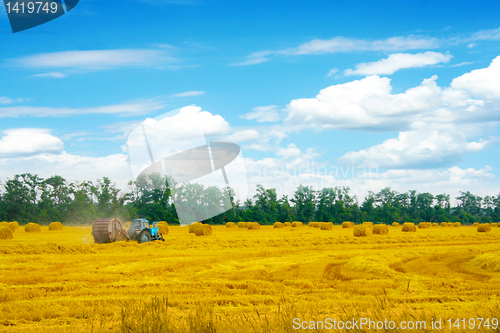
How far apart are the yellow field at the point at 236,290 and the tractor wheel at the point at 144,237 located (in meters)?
6.37

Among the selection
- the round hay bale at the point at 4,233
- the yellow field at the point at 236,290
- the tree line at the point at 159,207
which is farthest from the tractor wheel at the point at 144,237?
the tree line at the point at 159,207

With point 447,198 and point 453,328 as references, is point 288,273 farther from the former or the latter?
point 447,198

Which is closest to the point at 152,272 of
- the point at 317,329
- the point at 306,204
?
the point at 317,329

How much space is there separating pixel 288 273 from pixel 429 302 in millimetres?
5058

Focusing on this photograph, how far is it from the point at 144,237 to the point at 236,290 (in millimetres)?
15984

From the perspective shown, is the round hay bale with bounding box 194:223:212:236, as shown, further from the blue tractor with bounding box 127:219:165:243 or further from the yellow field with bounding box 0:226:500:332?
the yellow field with bounding box 0:226:500:332

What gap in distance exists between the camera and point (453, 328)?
6.73 meters

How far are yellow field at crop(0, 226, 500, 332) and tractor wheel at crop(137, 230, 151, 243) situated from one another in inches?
251

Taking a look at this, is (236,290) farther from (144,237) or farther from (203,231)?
(203,231)

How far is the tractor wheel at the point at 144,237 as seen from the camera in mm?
25050

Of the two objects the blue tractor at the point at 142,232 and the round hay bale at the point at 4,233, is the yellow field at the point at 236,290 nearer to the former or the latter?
the blue tractor at the point at 142,232

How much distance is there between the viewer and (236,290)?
35.4 feet

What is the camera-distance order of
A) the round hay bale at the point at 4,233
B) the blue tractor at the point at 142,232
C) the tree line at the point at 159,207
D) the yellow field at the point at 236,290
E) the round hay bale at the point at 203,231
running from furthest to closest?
the tree line at the point at 159,207 < the round hay bale at the point at 203,231 < the round hay bale at the point at 4,233 < the blue tractor at the point at 142,232 < the yellow field at the point at 236,290

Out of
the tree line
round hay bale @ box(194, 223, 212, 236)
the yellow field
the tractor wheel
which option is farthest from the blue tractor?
the tree line
